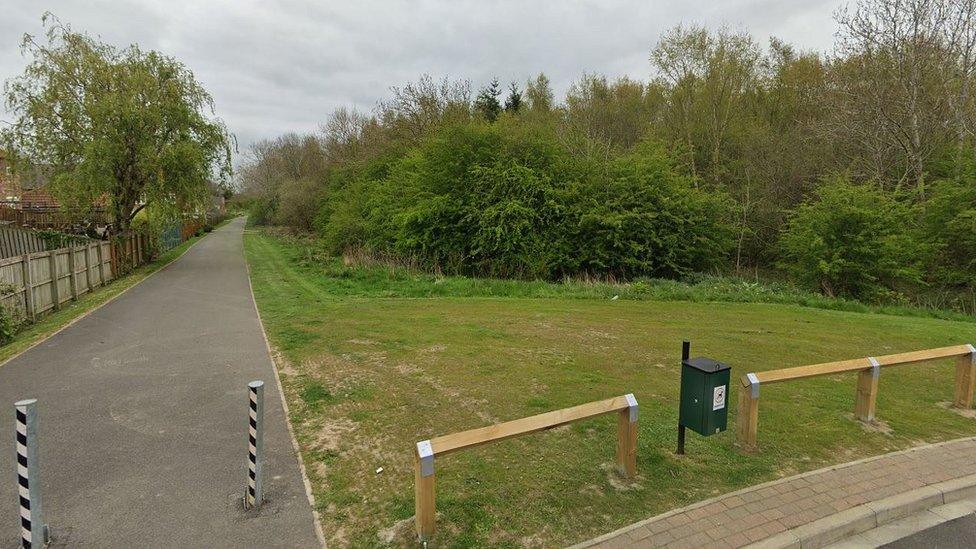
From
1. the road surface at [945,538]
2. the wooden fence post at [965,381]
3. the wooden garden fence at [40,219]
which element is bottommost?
the road surface at [945,538]

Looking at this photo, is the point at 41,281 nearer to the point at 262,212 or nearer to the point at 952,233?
the point at 952,233

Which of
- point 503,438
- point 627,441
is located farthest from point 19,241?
point 627,441

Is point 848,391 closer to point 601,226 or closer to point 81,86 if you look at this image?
point 601,226

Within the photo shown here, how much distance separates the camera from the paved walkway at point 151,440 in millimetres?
4008

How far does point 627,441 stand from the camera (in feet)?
14.9

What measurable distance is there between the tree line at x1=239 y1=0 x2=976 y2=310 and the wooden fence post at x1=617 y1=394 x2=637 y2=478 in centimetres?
1515

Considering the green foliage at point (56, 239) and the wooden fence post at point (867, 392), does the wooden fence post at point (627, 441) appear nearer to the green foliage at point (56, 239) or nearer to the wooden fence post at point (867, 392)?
the wooden fence post at point (867, 392)

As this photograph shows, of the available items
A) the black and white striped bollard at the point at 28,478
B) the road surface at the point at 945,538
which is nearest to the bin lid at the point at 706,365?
the road surface at the point at 945,538

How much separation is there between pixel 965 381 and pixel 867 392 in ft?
6.07

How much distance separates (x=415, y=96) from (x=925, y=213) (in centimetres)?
2629

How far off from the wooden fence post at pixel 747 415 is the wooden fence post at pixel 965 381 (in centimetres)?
341

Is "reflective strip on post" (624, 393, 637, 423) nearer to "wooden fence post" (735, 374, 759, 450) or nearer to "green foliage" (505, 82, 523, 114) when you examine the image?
"wooden fence post" (735, 374, 759, 450)

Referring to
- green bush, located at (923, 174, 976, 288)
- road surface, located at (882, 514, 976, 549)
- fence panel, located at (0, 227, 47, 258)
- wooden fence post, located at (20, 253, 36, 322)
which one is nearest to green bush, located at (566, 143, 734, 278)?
green bush, located at (923, 174, 976, 288)

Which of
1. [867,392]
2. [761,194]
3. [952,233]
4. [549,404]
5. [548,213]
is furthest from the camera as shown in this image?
[761,194]
